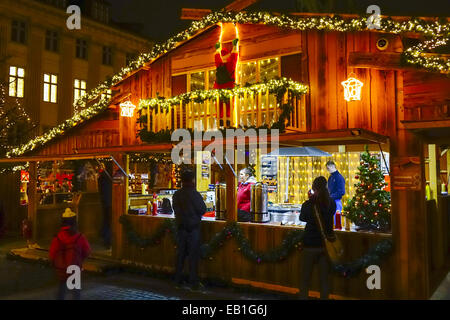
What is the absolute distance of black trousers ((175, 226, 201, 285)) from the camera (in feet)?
26.3

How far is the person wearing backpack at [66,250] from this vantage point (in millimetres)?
6230

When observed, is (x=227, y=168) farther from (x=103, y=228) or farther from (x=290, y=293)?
(x=103, y=228)

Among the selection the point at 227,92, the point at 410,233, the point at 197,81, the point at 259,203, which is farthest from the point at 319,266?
the point at 197,81

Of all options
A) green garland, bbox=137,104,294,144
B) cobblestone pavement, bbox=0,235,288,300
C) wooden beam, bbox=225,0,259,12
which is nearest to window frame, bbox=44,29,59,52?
green garland, bbox=137,104,294,144

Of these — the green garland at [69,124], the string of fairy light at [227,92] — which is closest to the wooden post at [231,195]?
the string of fairy light at [227,92]

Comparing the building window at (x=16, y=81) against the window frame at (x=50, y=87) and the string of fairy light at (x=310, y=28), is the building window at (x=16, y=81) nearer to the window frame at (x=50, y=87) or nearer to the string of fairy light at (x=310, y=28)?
the window frame at (x=50, y=87)

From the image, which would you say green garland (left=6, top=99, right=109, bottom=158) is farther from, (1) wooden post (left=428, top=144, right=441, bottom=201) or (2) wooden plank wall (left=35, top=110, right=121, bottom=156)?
(1) wooden post (left=428, top=144, right=441, bottom=201)

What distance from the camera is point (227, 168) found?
8578 millimetres

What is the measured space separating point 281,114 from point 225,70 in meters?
2.07

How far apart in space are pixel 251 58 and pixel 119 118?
4.18 meters

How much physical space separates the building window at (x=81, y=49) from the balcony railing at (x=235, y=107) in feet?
63.4

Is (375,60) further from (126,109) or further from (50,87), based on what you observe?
(50,87)

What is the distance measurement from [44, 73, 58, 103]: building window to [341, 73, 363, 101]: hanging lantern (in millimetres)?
22240
